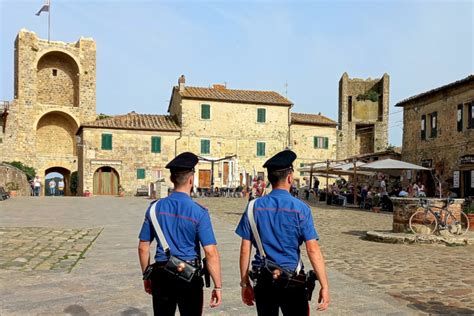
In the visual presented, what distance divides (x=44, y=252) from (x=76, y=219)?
671cm

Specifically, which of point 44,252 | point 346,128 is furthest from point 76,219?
point 346,128

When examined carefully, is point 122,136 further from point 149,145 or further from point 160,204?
point 160,204

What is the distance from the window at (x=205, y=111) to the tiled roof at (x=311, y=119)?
7329mm

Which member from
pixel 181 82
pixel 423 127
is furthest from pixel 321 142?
pixel 423 127

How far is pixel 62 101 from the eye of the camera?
44312 millimetres

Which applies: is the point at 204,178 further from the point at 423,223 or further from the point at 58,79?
the point at 423,223

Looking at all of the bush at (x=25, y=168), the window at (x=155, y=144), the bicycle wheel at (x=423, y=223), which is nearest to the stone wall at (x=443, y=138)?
the bicycle wheel at (x=423, y=223)

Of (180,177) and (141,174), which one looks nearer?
(180,177)

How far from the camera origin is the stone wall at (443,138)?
2266cm

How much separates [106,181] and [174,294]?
115ft

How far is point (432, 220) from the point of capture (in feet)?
35.1

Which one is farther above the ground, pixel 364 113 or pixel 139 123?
pixel 364 113

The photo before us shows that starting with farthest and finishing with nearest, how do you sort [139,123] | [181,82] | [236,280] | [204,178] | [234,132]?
[234,132] < [181,82] < [204,178] < [139,123] < [236,280]

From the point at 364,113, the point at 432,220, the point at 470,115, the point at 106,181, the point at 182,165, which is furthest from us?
the point at 364,113
